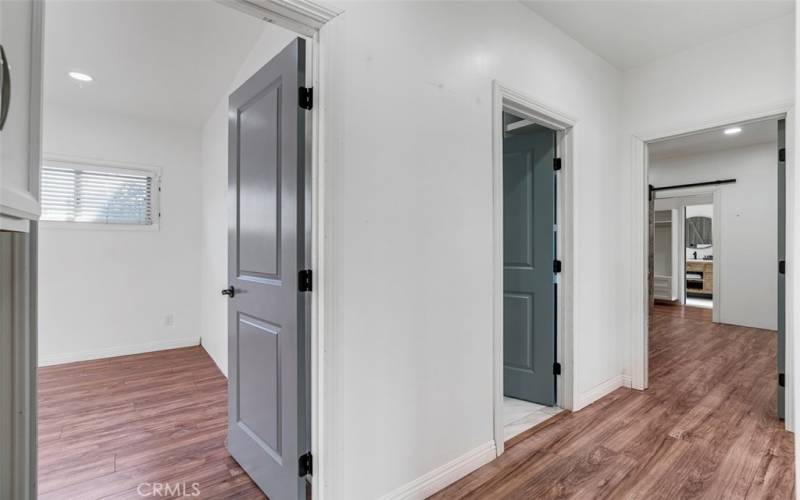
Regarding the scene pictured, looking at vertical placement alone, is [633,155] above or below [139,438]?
above

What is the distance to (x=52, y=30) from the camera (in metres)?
2.47

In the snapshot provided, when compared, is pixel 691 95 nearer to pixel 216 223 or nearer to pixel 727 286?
pixel 727 286

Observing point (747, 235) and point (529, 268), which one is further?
point (747, 235)

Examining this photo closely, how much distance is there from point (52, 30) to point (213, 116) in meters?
1.58

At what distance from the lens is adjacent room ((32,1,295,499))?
7.29 ft

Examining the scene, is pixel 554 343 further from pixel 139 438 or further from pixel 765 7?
pixel 139 438

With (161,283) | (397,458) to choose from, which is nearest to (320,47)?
(397,458)

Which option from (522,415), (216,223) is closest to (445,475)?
(522,415)

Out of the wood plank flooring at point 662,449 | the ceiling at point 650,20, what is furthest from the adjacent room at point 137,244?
the ceiling at point 650,20

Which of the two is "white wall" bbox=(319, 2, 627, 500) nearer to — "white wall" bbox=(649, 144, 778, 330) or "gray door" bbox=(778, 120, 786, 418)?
"gray door" bbox=(778, 120, 786, 418)

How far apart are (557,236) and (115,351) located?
462 cm

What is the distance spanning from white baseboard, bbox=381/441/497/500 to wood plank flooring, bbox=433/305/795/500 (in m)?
0.03

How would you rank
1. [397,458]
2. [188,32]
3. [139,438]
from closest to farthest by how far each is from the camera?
[397,458] → [139,438] → [188,32]

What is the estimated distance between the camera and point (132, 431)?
95.7 inches
